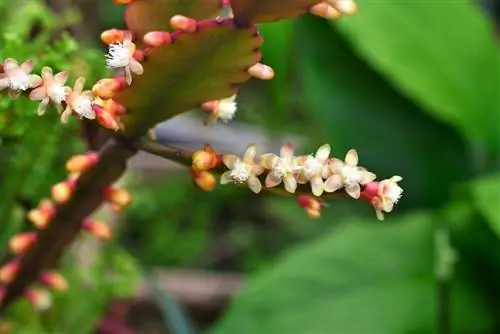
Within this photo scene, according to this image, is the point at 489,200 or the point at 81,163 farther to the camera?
the point at 489,200

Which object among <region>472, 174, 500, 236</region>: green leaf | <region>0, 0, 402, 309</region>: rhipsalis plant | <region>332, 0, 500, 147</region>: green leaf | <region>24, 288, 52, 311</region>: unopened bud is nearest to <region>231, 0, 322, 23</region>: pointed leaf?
<region>0, 0, 402, 309</region>: rhipsalis plant

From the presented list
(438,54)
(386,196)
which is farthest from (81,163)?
(438,54)

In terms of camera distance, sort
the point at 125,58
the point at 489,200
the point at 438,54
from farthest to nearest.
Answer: the point at 438,54 < the point at 489,200 < the point at 125,58

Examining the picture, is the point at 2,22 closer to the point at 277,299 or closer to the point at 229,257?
the point at 277,299

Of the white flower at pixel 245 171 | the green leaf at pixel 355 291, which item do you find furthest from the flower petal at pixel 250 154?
the green leaf at pixel 355 291

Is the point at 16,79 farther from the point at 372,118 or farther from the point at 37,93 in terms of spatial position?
the point at 372,118

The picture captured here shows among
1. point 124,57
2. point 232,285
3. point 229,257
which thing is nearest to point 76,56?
point 124,57
